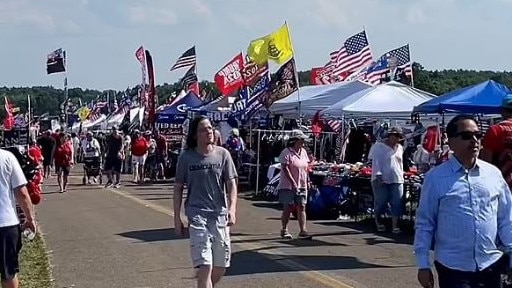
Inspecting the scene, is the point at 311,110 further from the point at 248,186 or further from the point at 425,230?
the point at 425,230

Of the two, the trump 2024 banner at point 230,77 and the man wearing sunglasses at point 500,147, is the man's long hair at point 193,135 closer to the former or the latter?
the man wearing sunglasses at point 500,147

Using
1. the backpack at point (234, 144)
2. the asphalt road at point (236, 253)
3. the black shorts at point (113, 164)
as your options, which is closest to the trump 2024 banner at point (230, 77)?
the backpack at point (234, 144)

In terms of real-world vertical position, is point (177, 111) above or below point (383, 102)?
above

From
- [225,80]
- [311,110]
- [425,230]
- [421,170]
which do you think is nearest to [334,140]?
[311,110]

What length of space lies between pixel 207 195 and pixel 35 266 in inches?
177

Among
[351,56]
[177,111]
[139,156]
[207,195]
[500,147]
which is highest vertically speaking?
[351,56]

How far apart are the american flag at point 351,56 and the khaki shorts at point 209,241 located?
20.3 metres

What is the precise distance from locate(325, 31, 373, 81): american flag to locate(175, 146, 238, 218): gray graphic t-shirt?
66.1 feet

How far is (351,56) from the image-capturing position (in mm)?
29234

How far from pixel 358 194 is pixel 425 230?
40.8 ft

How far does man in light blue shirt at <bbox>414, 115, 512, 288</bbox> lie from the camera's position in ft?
18.4

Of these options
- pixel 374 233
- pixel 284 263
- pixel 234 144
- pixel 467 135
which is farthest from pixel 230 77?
pixel 467 135

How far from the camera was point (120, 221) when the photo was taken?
18125 mm

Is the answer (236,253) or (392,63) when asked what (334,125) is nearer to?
(392,63)
